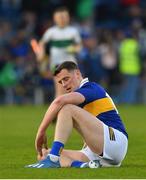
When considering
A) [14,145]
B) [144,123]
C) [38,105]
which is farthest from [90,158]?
[38,105]

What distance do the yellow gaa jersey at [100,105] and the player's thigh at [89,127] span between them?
237 mm

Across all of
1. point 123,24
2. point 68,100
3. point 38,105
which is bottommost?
point 38,105

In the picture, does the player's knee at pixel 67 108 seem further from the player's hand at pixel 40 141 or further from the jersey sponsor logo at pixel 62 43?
the jersey sponsor logo at pixel 62 43

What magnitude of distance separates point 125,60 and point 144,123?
324 inches

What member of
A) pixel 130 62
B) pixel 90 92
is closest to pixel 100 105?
pixel 90 92

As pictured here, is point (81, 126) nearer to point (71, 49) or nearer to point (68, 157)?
point (68, 157)

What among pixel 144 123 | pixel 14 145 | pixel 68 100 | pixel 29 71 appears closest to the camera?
pixel 68 100

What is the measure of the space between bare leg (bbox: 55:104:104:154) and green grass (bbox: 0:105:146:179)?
354 millimetres

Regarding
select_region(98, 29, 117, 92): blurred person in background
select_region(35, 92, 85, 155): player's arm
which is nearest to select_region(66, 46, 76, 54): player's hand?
select_region(98, 29, 117, 92): blurred person in background

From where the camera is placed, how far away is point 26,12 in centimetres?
3109

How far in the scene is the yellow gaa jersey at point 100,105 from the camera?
441 inches

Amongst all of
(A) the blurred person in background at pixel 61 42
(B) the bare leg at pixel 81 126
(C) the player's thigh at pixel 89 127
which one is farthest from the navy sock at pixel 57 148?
(A) the blurred person in background at pixel 61 42

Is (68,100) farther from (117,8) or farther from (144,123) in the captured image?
(117,8)

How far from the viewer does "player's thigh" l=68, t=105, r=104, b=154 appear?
1091 cm
